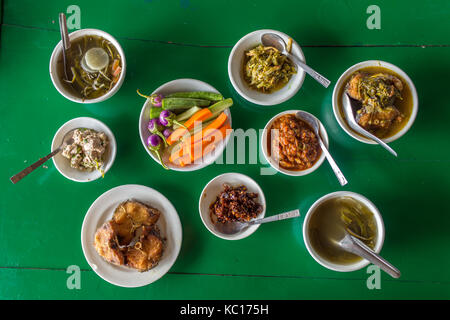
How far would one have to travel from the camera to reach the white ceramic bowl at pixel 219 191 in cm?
213

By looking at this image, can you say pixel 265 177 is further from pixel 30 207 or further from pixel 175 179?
pixel 30 207

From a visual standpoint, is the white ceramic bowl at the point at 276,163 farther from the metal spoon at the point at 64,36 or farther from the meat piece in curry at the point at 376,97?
the metal spoon at the point at 64,36

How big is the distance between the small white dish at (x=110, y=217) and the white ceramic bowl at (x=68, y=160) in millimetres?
152

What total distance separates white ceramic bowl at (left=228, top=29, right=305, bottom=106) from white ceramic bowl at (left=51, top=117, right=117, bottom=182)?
0.83 meters

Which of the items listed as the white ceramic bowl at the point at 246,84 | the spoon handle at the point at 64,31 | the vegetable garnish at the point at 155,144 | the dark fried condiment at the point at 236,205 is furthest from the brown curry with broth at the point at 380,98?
the spoon handle at the point at 64,31

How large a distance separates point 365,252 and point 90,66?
192 centimetres

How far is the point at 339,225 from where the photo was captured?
7.02ft

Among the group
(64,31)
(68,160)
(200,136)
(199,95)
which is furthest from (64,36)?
(200,136)

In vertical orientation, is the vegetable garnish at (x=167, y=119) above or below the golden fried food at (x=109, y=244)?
above

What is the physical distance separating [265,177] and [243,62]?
747mm

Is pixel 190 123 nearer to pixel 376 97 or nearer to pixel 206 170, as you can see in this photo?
pixel 206 170

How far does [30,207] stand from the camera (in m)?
2.30

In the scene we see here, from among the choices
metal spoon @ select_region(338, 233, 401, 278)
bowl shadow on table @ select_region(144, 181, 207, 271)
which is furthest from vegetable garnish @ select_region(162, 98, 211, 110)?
metal spoon @ select_region(338, 233, 401, 278)

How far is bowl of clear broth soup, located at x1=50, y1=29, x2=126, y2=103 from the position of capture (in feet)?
7.01
